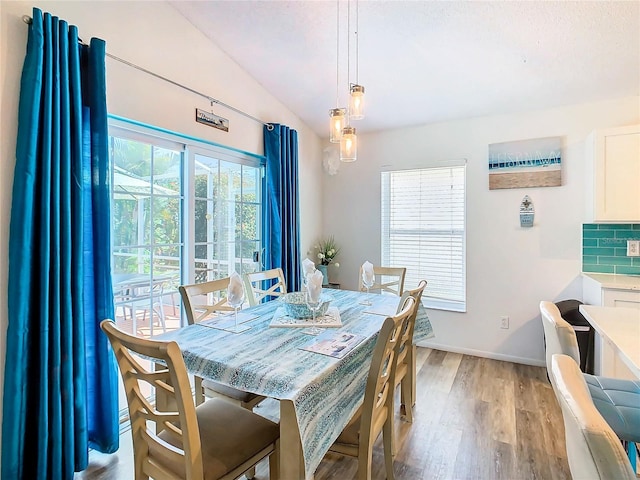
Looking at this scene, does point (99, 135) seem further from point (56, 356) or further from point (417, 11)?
point (417, 11)

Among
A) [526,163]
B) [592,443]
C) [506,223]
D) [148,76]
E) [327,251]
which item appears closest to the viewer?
[592,443]

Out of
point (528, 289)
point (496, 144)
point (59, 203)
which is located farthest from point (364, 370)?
point (496, 144)

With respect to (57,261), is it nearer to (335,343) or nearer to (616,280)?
(335,343)

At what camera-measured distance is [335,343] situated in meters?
1.60

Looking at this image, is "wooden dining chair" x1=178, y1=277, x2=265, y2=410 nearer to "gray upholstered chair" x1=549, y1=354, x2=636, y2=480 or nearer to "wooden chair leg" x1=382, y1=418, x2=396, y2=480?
"wooden chair leg" x1=382, y1=418, x2=396, y2=480

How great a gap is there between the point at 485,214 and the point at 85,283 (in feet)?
11.1

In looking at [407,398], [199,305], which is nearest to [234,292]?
[199,305]

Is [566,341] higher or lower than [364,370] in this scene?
higher

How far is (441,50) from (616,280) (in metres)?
2.24

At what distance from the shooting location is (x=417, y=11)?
2205 millimetres

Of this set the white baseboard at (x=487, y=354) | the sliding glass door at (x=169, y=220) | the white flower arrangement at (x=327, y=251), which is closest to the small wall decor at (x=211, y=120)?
the sliding glass door at (x=169, y=220)

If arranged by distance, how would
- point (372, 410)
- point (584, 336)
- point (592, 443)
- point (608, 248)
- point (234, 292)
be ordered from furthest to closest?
point (608, 248) < point (584, 336) < point (234, 292) < point (372, 410) < point (592, 443)

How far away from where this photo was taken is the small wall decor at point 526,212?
3.26 m

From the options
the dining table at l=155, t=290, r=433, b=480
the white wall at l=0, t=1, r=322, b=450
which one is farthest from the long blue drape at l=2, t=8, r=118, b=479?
the dining table at l=155, t=290, r=433, b=480
